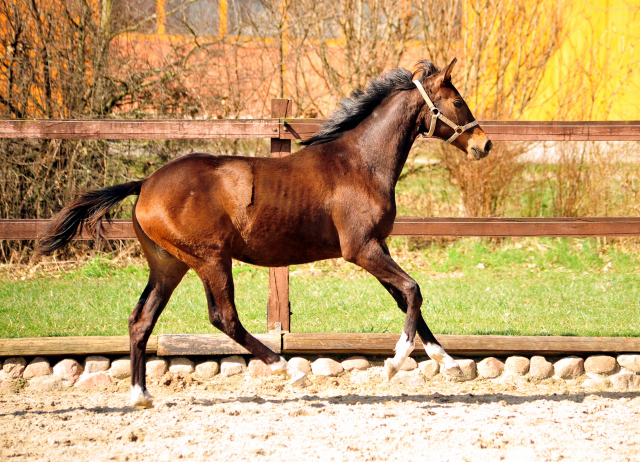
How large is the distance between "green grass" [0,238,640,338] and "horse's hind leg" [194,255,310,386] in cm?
142

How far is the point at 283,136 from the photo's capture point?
5.00m

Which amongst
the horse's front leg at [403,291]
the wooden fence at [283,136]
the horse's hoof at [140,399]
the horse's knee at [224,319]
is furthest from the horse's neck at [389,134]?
the horse's hoof at [140,399]

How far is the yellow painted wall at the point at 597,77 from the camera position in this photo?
10.1m

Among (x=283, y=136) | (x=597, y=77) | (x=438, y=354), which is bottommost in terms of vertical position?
(x=438, y=354)

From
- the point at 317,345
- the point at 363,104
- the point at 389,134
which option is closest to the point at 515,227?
the point at 389,134

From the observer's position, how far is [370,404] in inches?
172

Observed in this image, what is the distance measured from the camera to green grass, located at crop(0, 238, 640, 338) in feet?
18.8

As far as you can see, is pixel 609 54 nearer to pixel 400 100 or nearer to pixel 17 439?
pixel 400 100

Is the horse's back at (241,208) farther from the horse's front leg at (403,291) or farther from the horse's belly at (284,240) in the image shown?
the horse's front leg at (403,291)

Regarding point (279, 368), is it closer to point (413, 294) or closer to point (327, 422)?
point (327, 422)

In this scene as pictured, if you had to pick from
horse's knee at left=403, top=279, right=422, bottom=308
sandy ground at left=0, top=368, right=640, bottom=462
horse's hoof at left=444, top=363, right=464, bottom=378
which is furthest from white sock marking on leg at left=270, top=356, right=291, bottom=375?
horse's hoof at left=444, top=363, right=464, bottom=378

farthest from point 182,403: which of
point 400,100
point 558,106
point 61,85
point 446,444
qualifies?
point 558,106

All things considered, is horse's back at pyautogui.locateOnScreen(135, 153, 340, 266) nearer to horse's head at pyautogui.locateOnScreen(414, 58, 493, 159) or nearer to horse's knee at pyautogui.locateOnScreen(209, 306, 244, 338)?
horse's knee at pyautogui.locateOnScreen(209, 306, 244, 338)

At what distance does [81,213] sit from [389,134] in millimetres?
2194
